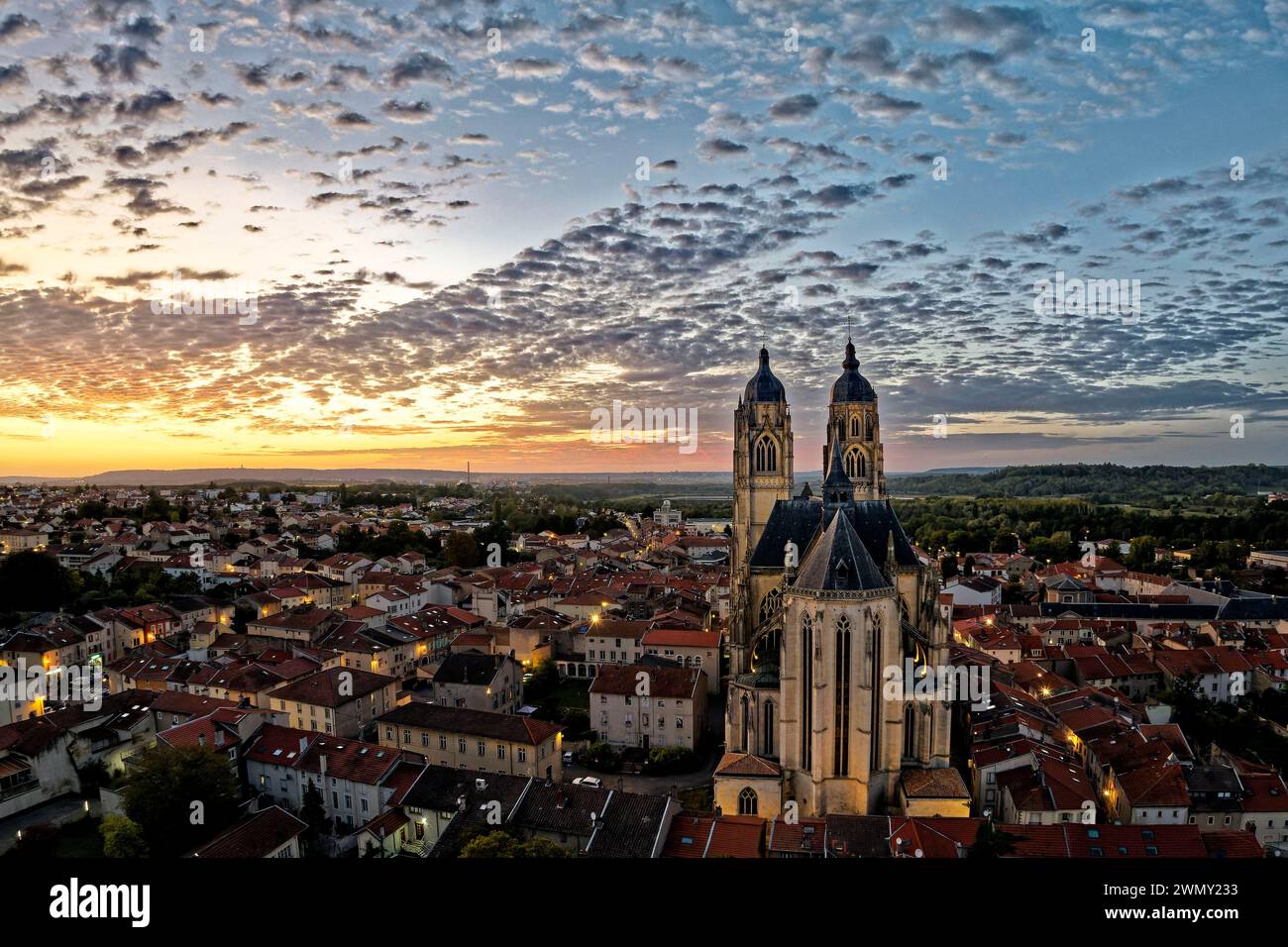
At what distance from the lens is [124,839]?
82.1 ft

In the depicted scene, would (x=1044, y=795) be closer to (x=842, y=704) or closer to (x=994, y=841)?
(x=842, y=704)

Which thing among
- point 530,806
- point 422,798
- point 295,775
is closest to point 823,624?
point 530,806

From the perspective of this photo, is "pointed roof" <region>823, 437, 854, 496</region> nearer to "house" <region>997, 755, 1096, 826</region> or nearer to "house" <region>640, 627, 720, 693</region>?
"house" <region>997, 755, 1096, 826</region>

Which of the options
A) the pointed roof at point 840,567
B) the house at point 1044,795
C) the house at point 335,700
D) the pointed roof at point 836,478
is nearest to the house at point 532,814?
the pointed roof at point 840,567

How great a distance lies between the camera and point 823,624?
2680 centimetres

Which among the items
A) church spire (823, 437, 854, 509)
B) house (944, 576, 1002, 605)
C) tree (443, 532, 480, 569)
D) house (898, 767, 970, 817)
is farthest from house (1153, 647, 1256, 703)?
tree (443, 532, 480, 569)

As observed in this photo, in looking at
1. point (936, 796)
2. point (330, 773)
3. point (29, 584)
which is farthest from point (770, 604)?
point (29, 584)

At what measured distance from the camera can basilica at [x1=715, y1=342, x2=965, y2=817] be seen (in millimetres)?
26938

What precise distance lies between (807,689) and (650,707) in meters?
11.6

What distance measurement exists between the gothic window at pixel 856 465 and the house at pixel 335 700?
26.6 meters

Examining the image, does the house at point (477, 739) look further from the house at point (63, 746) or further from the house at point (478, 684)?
the house at point (63, 746)

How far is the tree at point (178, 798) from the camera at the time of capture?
1031 inches

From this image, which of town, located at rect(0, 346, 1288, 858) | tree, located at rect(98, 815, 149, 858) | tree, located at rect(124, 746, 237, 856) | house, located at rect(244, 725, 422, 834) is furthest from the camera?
house, located at rect(244, 725, 422, 834)

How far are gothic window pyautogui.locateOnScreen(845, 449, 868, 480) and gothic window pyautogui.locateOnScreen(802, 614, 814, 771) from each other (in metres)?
14.2
